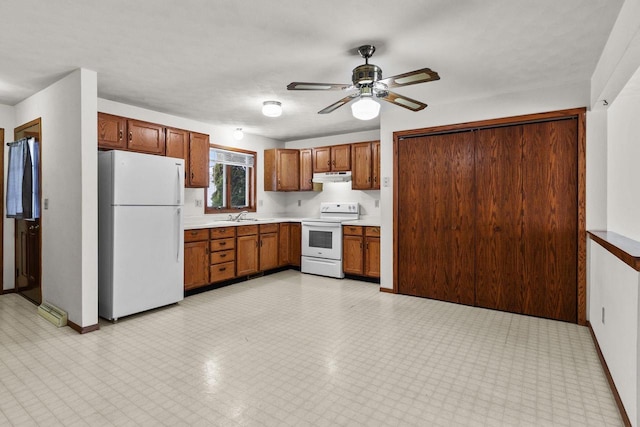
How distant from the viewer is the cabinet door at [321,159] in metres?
5.72

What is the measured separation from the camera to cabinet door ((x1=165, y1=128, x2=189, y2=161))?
433 centimetres

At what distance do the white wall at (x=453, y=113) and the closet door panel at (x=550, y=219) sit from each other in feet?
0.69

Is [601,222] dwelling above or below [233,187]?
below

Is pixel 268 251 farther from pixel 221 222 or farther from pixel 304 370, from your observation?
pixel 304 370

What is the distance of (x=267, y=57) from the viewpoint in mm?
2779

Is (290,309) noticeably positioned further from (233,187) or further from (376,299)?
(233,187)

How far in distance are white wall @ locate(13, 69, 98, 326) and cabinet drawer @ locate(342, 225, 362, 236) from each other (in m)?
3.17

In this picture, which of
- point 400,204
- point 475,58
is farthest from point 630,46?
point 400,204

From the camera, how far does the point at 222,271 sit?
4.67 metres

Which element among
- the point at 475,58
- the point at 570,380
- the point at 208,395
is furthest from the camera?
the point at 475,58

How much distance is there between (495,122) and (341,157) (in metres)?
2.43

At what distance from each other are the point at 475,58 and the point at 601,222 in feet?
6.41

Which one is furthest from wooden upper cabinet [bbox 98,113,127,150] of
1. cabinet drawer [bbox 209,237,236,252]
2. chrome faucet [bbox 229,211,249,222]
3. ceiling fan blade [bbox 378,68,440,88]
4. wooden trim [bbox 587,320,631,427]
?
wooden trim [bbox 587,320,631,427]

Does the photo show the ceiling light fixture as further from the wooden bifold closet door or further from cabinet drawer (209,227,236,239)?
cabinet drawer (209,227,236,239)
